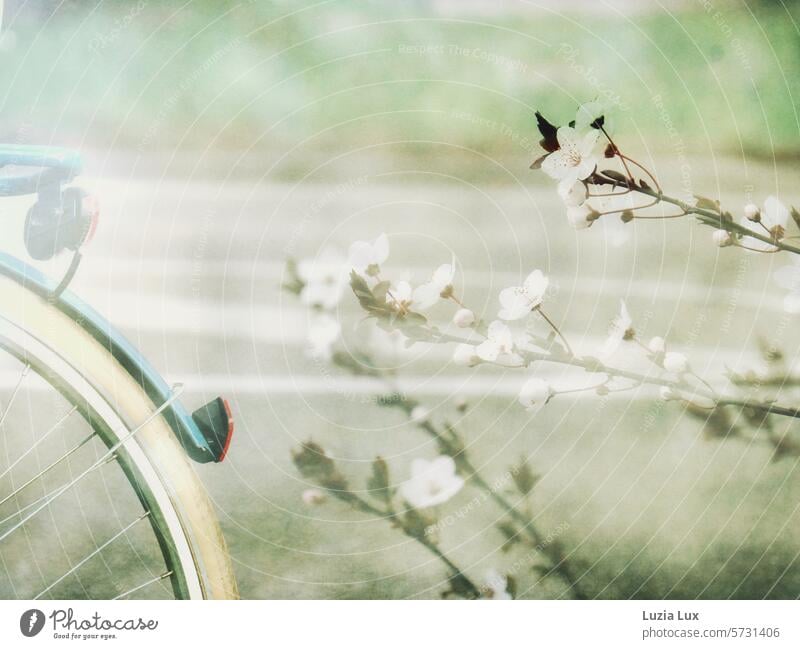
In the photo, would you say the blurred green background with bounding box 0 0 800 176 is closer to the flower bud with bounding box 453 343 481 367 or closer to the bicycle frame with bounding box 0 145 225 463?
the bicycle frame with bounding box 0 145 225 463

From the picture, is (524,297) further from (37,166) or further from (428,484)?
(37,166)

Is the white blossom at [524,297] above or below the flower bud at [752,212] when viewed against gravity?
below

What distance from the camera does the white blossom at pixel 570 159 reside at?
2.43ft

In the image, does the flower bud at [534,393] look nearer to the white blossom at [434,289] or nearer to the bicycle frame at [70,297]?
the white blossom at [434,289]

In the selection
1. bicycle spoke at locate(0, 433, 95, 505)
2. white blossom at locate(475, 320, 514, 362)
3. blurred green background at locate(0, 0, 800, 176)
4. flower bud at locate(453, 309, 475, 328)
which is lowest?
bicycle spoke at locate(0, 433, 95, 505)

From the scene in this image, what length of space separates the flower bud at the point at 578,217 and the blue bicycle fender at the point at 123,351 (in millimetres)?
443

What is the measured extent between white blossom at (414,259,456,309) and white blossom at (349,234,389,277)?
49 millimetres

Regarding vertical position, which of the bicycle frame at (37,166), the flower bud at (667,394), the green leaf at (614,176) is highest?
the bicycle frame at (37,166)

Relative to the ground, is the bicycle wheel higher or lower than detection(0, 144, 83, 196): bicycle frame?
lower

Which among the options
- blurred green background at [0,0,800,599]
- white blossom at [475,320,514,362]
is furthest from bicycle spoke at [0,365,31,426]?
white blossom at [475,320,514,362]

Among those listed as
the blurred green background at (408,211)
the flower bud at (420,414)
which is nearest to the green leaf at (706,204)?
the blurred green background at (408,211)

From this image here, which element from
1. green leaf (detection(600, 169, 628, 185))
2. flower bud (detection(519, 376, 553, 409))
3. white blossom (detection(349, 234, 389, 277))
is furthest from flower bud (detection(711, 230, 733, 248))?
white blossom (detection(349, 234, 389, 277))

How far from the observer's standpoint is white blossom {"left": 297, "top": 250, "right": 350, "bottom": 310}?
0.75 meters
